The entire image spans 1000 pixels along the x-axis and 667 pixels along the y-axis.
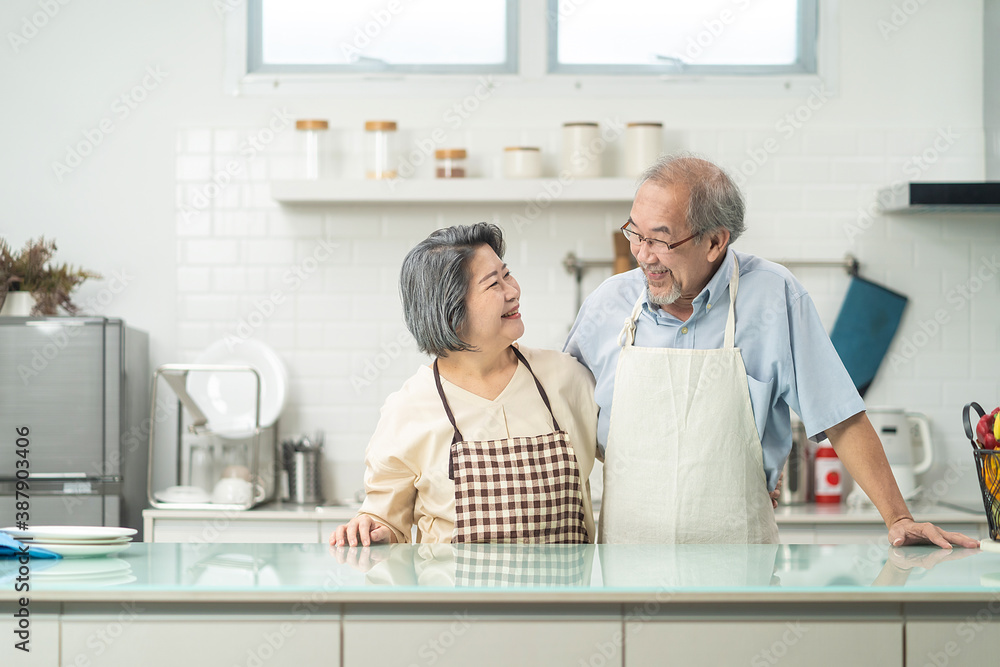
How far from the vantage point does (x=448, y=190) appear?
142 inches

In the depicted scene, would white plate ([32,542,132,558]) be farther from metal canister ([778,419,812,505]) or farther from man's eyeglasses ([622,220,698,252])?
metal canister ([778,419,812,505])

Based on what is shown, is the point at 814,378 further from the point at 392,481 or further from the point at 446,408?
the point at 392,481

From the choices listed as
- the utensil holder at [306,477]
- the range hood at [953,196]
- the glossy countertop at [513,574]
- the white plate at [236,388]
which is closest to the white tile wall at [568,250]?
the white plate at [236,388]

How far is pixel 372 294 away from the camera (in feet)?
12.6

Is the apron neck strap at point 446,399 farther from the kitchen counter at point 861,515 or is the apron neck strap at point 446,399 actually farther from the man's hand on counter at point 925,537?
the kitchen counter at point 861,515

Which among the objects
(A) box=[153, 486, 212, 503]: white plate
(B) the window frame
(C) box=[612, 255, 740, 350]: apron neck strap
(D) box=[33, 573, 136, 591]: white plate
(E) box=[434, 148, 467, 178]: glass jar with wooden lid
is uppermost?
(B) the window frame

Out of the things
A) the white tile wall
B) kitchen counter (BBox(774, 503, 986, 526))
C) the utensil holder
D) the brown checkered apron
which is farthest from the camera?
the white tile wall

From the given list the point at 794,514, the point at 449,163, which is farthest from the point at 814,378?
the point at 449,163

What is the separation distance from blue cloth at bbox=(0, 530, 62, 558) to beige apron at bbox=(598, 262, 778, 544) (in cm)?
110

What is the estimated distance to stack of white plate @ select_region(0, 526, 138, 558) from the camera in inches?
56.8

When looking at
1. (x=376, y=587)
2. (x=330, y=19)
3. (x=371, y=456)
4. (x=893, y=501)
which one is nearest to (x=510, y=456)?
(x=371, y=456)

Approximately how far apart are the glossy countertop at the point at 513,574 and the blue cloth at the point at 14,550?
15 millimetres

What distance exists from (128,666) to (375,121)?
282 centimetres

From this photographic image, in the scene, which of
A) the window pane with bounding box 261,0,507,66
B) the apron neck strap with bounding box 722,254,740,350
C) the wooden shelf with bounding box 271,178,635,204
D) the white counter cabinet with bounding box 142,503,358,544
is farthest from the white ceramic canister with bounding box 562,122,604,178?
the apron neck strap with bounding box 722,254,740,350
